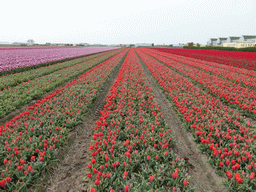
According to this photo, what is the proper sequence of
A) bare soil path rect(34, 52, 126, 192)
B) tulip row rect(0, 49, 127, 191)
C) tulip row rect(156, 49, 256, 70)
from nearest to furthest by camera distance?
1. tulip row rect(0, 49, 127, 191)
2. bare soil path rect(34, 52, 126, 192)
3. tulip row rect(156, 49, 256, 70)

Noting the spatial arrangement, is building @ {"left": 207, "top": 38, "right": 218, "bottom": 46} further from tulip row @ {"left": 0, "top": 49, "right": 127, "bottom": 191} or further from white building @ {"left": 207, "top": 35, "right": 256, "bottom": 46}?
tulip row @ {"left": 0, "top": 49, "right": 127, "bottom": 191}

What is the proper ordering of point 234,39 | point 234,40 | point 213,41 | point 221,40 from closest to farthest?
point 234,40 < point 234,39 < point 221,40 < point 213,41

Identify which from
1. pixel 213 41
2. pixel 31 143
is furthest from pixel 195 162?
pixel 213 41

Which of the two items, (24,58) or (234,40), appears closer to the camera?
(24,58)

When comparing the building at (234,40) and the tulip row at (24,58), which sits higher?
the building at (234,40)

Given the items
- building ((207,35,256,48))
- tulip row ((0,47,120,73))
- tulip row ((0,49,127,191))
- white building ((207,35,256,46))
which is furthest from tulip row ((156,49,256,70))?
white building ((207,35,256,46))

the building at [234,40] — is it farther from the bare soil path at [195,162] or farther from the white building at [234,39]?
the bare soil path at [195,162]

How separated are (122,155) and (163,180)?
3.84 ft

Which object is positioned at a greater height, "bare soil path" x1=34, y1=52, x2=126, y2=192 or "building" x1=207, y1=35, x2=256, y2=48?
"building" x1=207, y1=35, x2=256, y2=48

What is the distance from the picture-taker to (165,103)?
348 inches

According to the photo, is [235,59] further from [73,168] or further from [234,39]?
[234,39]

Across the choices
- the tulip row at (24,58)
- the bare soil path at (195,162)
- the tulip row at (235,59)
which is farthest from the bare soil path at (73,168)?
the tulip row at (235,59)

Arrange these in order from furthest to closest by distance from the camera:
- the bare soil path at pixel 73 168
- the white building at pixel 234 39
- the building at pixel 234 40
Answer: the white building at pixel 234 39 < the building at pixel 234 40 < the bare soil path at pixel 73 168

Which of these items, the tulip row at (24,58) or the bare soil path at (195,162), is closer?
the bare soil path at (195,162)
